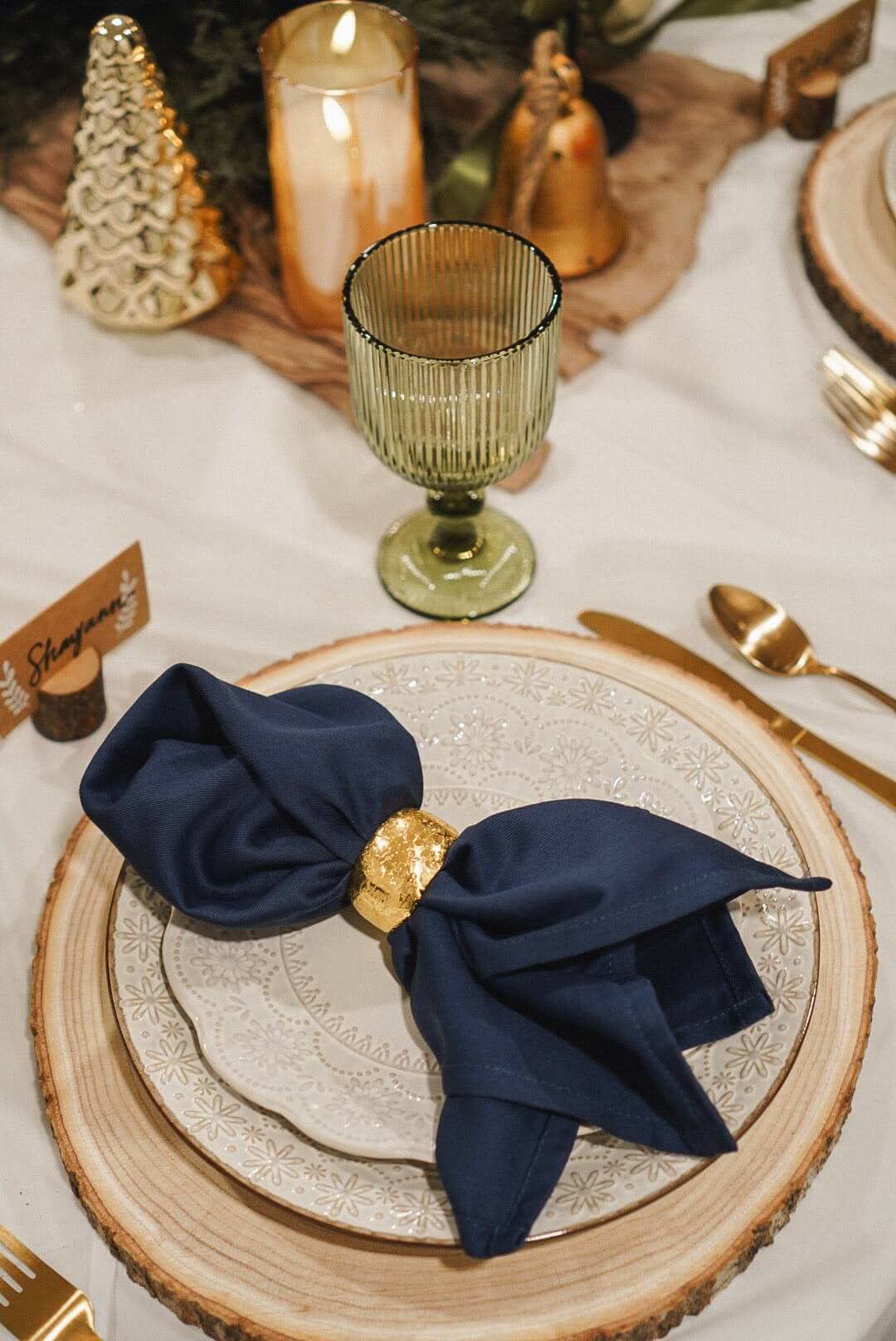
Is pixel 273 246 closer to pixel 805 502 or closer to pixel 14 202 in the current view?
pixel 14 202

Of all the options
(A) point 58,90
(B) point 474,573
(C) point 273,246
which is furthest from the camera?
(A) point 58,90

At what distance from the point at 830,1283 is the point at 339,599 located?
20.4 inches

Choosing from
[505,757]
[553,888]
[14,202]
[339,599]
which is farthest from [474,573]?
[14,202]

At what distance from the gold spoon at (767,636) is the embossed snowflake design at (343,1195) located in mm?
429

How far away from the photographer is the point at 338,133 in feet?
3.21

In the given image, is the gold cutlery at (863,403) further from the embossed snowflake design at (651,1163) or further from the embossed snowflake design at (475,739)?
the embossed snowflake design at (651,1163)

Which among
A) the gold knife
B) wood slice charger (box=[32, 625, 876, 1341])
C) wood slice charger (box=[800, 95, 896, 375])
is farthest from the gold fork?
wood slice charger (box=[800, 95, 896, 375])

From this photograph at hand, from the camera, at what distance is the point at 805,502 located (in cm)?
97

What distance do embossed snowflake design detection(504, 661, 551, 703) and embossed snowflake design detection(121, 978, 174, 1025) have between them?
0.25 metres

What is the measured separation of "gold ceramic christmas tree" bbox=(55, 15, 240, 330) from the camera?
967 mm

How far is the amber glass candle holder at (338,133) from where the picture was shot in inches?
38.2

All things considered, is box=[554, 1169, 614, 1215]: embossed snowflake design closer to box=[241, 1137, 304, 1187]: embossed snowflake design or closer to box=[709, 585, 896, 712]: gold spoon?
box=[241, 1137, 304, 1187]: embossed snowflake design

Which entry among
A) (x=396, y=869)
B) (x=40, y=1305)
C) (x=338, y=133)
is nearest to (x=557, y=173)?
(x=338, y=133)

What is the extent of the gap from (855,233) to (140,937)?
807mm
